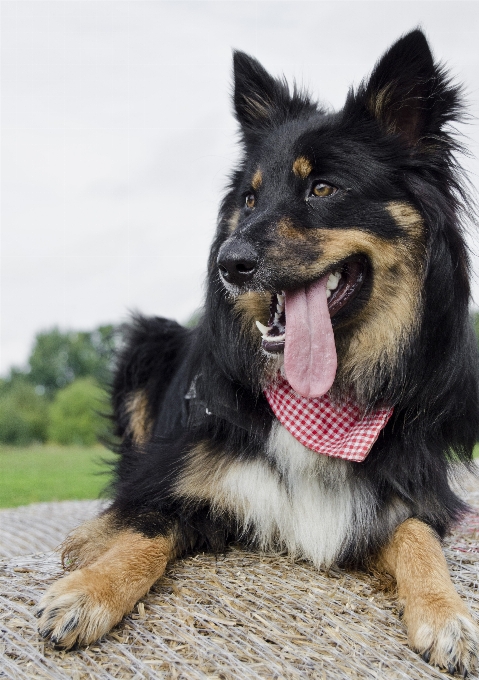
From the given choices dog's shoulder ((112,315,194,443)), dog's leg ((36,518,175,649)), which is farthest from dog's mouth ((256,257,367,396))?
dog's shoulder ((112,315,194,443))

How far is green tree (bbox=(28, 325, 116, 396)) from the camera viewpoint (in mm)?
30641

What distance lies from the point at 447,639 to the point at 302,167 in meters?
2.29

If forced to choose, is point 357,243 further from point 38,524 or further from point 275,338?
point 38,524

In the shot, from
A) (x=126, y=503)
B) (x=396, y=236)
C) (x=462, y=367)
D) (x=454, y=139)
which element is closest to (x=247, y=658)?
(x=126, y=503)

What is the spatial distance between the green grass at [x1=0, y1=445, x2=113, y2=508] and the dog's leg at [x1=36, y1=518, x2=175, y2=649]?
9.40ft

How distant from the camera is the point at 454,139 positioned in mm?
3555

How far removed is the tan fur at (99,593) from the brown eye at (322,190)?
6.34ft

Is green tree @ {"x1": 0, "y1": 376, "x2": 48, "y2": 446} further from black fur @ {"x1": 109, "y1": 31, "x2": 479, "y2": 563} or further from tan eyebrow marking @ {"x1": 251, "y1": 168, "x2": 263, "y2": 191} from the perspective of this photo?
tan eyebrow marking @ {"x1": 251, "y1": 168, "x2": 263, "y2": 191}

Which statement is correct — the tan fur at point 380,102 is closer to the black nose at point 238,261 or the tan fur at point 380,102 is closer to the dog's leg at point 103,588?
the black nose at point 238,261

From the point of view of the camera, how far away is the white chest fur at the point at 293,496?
3457 millimetres

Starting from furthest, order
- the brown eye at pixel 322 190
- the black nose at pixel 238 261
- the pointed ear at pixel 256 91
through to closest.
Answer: the pointed ear at pixel 256 91, the brown eye at pixel 322 190, the black nose at pixel 238 261

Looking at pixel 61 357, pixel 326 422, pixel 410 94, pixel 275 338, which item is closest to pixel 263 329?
pixel 275 338

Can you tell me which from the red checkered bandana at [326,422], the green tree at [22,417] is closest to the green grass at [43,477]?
the green tree at [22,417]

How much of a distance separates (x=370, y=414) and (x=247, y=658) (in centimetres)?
145
